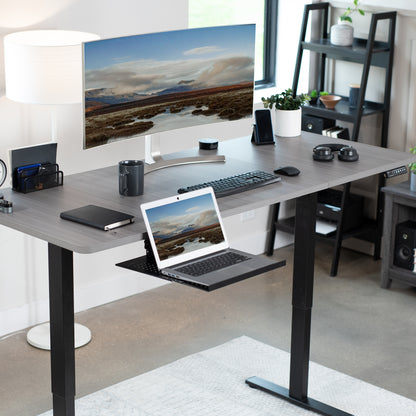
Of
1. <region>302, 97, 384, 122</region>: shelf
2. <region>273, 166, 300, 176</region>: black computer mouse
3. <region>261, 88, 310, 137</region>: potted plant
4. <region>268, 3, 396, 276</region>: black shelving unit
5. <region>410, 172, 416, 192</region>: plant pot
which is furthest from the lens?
<region>302, 97, 384, 122</region>: shelf

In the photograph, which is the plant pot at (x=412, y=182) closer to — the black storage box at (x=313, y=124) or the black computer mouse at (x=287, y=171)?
the black storage box at (x=313, y=124)

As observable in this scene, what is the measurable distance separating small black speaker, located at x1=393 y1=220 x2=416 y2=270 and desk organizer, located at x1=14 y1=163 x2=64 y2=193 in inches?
84.6

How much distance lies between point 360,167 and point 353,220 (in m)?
1.72


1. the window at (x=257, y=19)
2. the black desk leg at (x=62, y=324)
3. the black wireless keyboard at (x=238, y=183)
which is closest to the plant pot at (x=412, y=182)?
the window at (x=257, y=19)

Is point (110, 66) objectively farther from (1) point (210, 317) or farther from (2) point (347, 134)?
(2) point (347, 134)

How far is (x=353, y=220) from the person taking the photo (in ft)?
16.1

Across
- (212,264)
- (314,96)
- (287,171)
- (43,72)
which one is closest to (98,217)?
(212,264)

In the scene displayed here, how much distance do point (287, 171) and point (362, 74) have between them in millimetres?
1734

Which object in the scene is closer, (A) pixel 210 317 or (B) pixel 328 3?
(A) pixel 210 317

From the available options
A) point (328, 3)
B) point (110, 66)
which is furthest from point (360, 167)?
point (328, 3)

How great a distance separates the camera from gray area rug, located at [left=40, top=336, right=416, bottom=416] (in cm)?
338

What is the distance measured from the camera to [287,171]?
3.11 m

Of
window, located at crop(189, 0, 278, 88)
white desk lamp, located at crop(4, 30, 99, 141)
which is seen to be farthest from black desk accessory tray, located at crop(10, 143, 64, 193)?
window, located at crop(189, 0, 278, 88)

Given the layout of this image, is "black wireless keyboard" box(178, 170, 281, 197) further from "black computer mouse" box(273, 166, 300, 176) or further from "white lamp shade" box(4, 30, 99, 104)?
"white lamp shade" box(4, 30, 99, 104)
